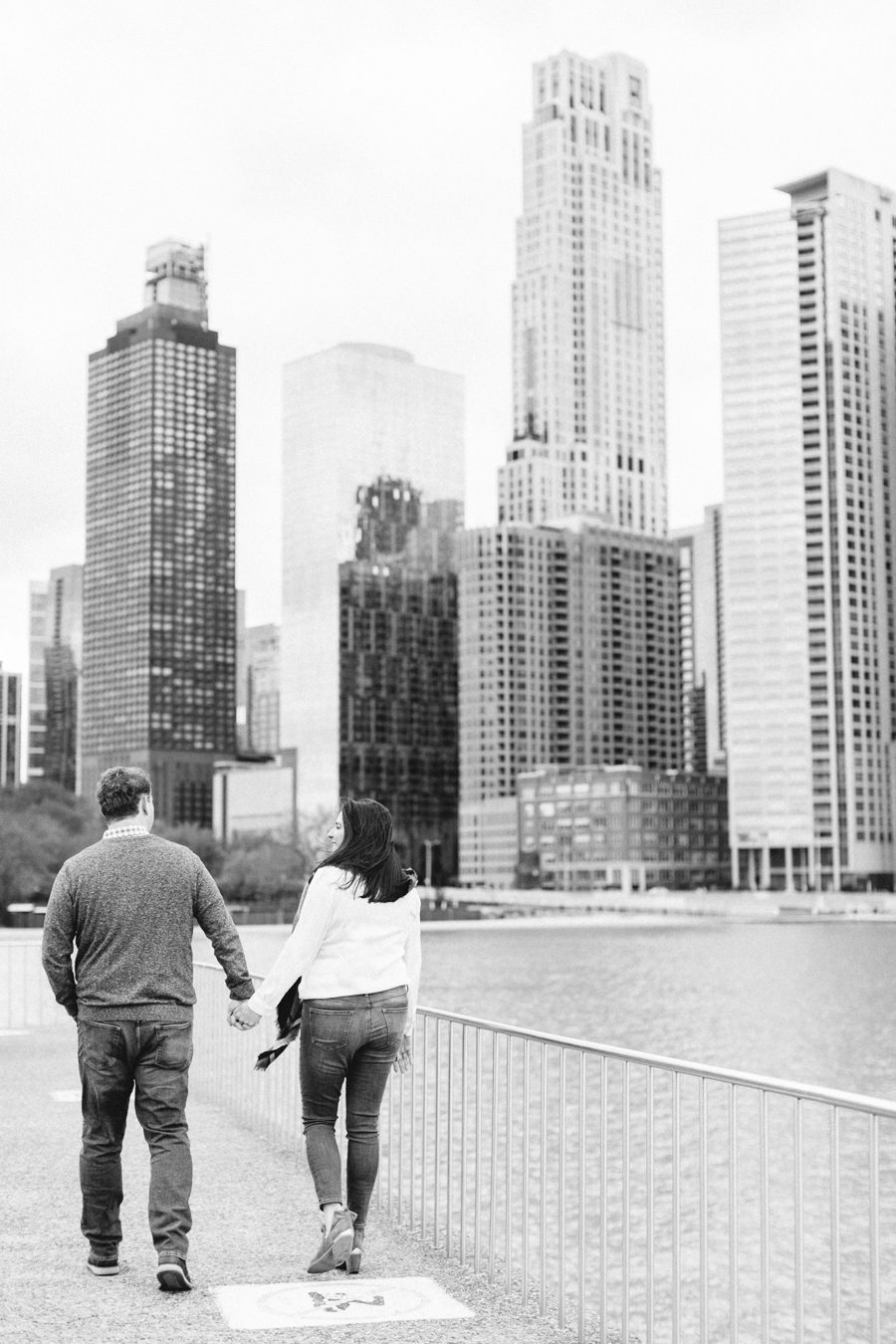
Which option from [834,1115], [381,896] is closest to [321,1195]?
[381,896]

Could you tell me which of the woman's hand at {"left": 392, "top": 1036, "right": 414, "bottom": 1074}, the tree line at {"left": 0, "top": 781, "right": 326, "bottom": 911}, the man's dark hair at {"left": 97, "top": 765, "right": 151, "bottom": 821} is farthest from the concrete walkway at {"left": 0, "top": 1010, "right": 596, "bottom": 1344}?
the tree line at {"left": 0, "top": 781, "right": 326, "bottom": 911}

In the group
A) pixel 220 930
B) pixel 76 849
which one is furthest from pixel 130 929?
pixel 76 849

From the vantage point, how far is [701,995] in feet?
209

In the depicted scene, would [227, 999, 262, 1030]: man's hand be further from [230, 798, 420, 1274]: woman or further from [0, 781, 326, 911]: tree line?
[0, 781, 326, 911]: tree line

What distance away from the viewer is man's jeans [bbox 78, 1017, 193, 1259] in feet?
25.0

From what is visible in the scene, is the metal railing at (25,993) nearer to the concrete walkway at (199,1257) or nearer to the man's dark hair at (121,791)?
the concrete walkway at (199,1257)

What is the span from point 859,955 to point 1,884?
175 feet

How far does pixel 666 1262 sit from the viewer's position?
55.5 ft

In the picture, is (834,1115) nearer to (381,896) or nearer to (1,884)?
(381,896)

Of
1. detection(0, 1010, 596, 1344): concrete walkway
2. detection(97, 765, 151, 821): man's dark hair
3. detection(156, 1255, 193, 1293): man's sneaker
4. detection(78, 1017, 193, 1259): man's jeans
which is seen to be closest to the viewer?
detection(0, 1010, 596, 1344): concrete walkway

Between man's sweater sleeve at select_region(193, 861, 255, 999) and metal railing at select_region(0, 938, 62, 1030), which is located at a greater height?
man's sweater sleeve at select_region(193, 861, 255, 999)

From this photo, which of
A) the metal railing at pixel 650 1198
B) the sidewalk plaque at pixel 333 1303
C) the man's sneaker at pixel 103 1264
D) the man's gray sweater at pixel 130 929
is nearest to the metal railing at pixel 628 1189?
the metal railing at pixel 650 1198

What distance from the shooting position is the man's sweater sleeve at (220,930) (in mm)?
7824

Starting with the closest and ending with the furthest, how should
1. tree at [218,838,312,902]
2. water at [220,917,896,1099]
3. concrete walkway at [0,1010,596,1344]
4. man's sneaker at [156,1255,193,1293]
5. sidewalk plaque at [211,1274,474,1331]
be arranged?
1. concrete walkway at [0,1010,596,1344]
2. sidewalk plaque at [211,1274,474,1331]
3. man's sneaker at [156,1255,193,1293]
4. water at [220,917,896,1099]
5. tree at [218,838,312,902]
